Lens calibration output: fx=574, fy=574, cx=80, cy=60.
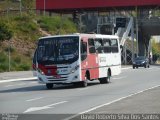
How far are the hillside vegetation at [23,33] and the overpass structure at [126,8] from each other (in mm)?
3704

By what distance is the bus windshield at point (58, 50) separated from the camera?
29.2 metres

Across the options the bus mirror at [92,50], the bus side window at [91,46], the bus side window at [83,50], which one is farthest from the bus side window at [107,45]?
the bus side window at [83,50]

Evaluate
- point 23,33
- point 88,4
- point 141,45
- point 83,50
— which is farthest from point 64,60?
point 141,45

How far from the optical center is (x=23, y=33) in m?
72.7

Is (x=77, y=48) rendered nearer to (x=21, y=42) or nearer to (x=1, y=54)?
(x=1, y=54)

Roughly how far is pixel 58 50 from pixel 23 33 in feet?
144

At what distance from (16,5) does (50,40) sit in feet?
252

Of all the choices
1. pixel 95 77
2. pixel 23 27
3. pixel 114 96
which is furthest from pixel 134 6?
pixel 114 96

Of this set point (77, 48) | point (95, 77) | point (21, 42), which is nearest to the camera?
point (77, 48)

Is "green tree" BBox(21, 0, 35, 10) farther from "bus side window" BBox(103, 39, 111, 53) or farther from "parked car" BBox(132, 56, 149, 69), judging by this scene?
"bus side window" BBox(103, 39, 111, 53)

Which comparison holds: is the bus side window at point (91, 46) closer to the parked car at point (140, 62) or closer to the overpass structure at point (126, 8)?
the parked car at point (140, 62)

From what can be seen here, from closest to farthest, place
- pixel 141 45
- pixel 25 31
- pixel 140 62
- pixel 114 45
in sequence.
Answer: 1. pixel 114 45
2. pixel 140 62
3. pixel 25 31
4. pixel 141 45

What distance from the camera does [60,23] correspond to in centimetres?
8131

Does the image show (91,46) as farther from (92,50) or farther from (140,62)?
(140,62)
